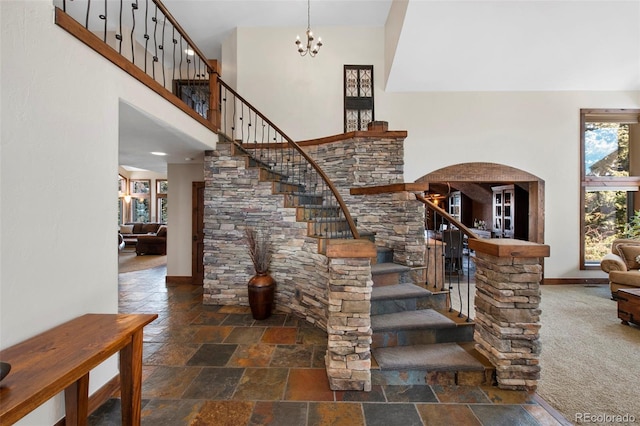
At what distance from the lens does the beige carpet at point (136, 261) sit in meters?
6.95

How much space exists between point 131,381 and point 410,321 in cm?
226

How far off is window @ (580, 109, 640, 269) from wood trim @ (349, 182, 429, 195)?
15.1 ft

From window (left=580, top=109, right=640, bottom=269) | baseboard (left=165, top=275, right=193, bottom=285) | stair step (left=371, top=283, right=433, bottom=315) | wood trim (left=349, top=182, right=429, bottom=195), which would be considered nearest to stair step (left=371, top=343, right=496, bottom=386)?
stair step (left=371, top=283, right=433, bottom=315)

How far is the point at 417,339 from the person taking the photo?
2.56 metres

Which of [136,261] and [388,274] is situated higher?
[388,274]

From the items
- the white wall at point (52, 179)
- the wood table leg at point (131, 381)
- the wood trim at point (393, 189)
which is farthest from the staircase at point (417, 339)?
the white wall at point (52, 179)

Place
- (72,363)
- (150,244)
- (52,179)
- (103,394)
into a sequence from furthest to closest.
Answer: (150,244) < (103,394) < (52,179) < (72,363)

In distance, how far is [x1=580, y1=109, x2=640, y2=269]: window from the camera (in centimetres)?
542

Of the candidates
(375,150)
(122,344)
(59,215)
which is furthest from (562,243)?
(59,215)

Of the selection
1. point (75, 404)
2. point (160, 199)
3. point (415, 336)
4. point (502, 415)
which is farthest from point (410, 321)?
point (160, 199)

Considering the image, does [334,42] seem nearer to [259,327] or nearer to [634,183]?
[259,327]

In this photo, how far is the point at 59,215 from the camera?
1667 mm

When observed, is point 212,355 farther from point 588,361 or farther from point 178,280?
point 588,361

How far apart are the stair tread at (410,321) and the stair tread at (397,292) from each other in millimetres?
176
